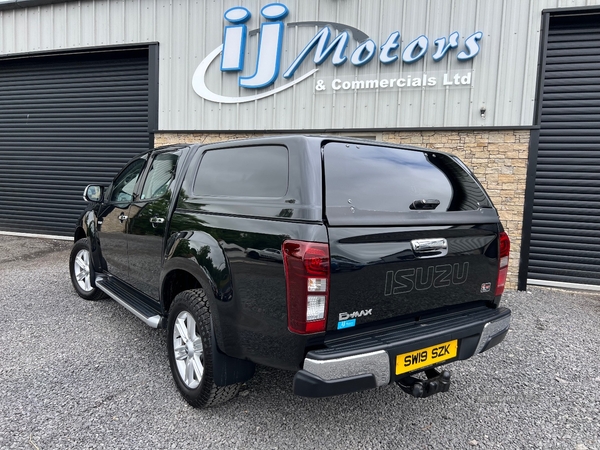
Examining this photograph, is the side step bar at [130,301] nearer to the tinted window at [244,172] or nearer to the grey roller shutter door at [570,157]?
the tinted window at [244,172]

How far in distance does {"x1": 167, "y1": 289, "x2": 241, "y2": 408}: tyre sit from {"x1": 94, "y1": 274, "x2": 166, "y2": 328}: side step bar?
30 centimetres

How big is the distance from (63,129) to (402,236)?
9200mm

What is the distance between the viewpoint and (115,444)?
2.36 meters

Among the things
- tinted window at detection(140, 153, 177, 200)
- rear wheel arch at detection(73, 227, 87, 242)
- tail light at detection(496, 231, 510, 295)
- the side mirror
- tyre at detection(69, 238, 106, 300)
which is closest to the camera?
tail light at detection(496, 231, 510, 295)

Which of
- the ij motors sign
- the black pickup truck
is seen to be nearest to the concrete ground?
the black pickup truck

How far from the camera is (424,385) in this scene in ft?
7.61

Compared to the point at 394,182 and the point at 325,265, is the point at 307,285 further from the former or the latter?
the point at 394,182

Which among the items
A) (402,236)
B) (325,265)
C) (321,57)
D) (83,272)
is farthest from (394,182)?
(321,57)

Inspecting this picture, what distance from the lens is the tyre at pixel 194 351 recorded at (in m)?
2.49

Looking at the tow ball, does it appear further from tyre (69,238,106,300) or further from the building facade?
Result: the building facade

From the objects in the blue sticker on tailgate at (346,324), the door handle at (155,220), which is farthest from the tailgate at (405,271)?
the door handle at (155,220)

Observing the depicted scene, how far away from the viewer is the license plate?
7.07ft

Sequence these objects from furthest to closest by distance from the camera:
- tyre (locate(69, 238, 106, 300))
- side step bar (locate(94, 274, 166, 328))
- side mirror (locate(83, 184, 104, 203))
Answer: tyre (locate(69, 238, 106, 300)), side mirror (locate(83, 184, 104, 203)), side step bar (locate(94, 274, 166, 328))

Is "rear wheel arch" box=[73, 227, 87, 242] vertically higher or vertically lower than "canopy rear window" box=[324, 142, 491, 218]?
lower
